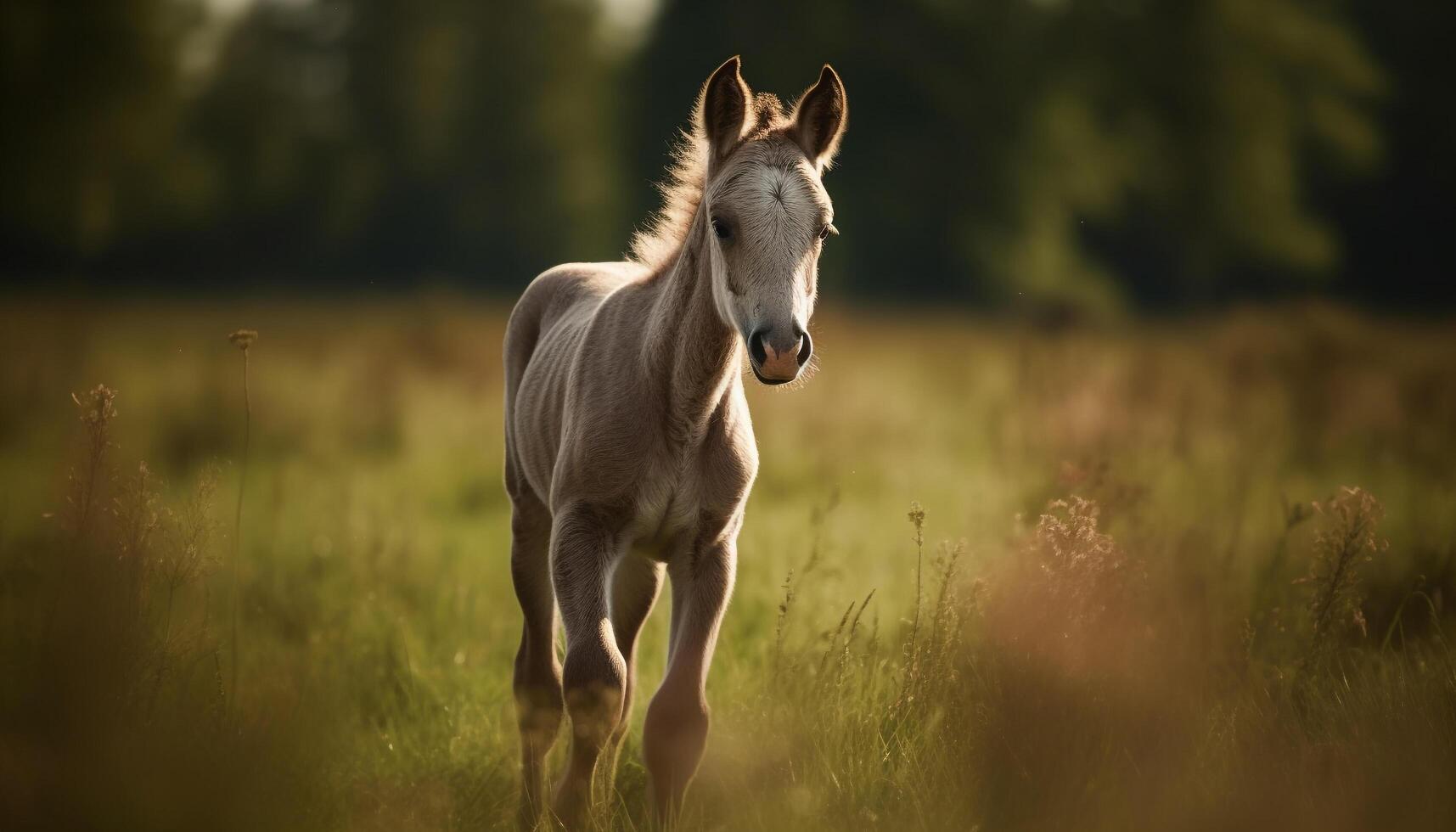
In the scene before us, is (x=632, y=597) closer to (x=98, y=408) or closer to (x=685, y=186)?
(x=685, y=186)

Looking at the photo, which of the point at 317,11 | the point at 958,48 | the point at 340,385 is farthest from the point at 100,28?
the point at 958,48

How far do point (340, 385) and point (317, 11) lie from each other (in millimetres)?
24897

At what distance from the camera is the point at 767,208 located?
326cm

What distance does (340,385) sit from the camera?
510 inches

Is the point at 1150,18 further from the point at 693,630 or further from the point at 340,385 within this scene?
the point at 693,630

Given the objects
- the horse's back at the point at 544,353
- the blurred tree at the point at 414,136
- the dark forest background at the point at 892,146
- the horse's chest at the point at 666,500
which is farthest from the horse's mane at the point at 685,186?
the blurred tree at the point at 414,136

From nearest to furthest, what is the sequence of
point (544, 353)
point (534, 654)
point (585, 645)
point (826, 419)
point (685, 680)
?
point (585, 645) < point (685, 680) < point (534, 654) < point (544, 353) < point (826, 419)

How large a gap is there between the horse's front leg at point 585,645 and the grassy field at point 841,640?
158mm

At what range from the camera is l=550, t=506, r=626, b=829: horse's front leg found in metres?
3.46

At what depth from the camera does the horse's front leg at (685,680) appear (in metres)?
3.58

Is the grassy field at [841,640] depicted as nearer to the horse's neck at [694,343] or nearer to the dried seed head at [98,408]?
the dried seed head at [98,408]

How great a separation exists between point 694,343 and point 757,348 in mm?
594

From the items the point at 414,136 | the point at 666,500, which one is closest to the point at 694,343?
the point at 666,500

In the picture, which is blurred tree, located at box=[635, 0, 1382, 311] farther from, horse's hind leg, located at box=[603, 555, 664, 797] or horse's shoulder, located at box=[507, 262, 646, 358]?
horse's hind leg, located at box=[603, 555, 664, 797]
